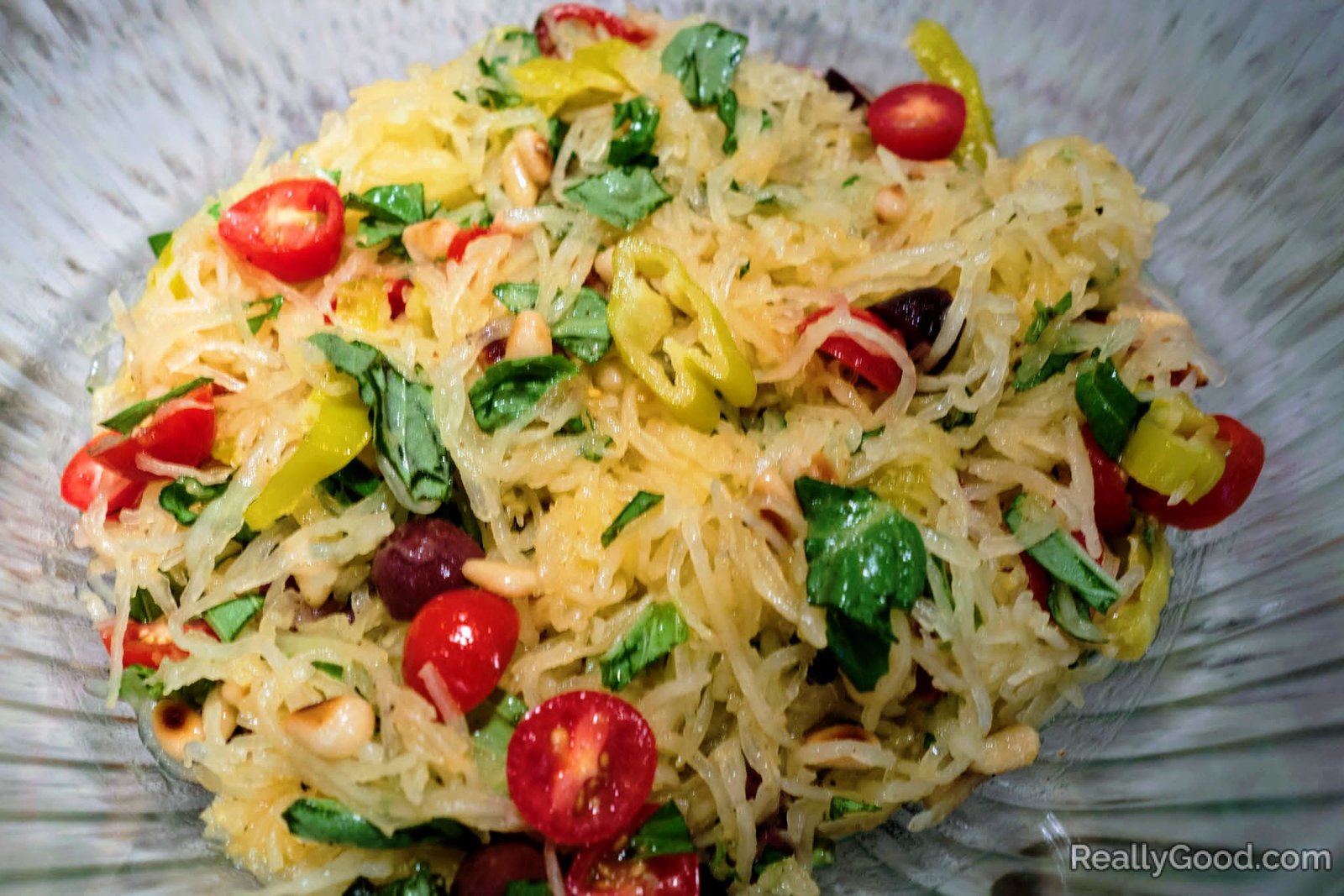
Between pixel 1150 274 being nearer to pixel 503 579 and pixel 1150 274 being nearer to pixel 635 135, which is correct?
pixel 635 135

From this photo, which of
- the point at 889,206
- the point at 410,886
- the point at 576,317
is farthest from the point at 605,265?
the point at 410,886

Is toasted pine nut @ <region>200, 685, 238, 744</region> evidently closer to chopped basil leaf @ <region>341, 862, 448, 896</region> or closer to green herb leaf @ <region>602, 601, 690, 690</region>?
chopped basil leaf @ <region>341, 862, 448, 896</region>

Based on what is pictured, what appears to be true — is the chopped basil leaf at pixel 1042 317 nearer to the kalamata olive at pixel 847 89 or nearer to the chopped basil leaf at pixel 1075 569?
the chopped basil leaf at pixel 1075 569

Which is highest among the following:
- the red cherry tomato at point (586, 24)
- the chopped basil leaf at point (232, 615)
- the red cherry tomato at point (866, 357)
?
the red cherry tomato at point (586, 24)

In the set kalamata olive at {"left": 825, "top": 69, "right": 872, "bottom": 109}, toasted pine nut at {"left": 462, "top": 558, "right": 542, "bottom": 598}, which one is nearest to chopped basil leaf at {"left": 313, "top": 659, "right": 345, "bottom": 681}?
toasted pine nut at {"left": 462, "top": 558, "right": 542, "bottom": 598}

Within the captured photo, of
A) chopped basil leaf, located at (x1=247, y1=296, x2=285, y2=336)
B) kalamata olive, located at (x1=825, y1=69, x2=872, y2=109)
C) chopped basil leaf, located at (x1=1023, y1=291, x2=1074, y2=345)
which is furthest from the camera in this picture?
kalamata olive, located at (x1=825, y1=69, x2=872, y2=109)

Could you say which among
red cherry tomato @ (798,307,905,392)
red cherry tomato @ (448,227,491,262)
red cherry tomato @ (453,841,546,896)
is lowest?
red cherry tomato @ (453,841,546,896)

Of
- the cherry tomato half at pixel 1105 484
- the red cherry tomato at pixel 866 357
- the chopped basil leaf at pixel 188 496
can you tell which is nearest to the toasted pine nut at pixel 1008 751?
the cherry tomato half at pixel 1105 484
